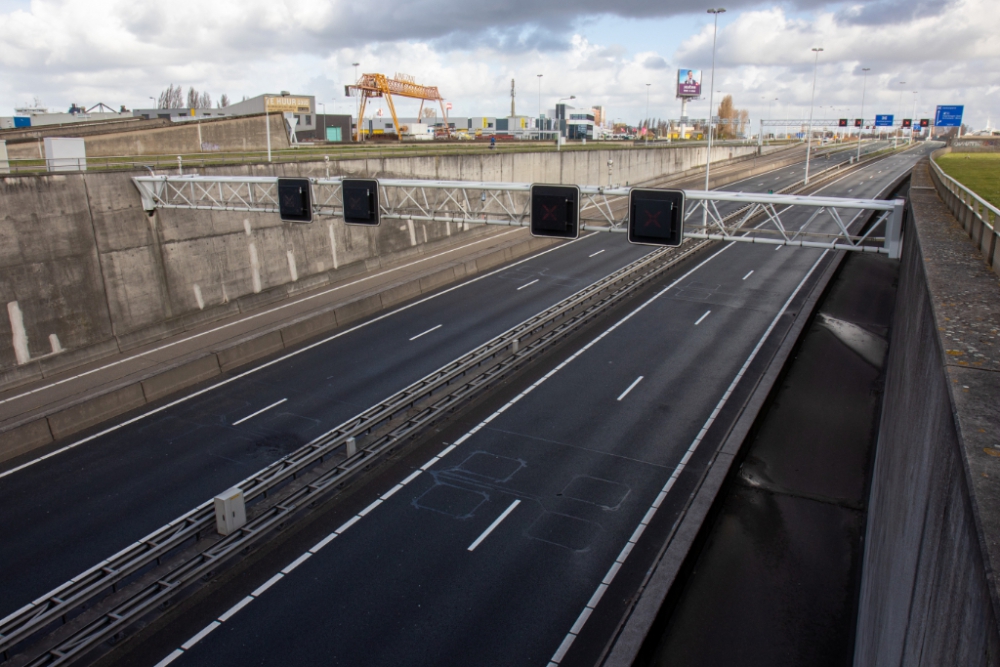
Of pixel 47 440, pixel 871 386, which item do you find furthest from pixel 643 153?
pixel 47 440

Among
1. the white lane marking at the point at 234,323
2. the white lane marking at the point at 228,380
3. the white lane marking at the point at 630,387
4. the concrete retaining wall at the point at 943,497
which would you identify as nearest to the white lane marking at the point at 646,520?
the white lane marking at the point at 630,387

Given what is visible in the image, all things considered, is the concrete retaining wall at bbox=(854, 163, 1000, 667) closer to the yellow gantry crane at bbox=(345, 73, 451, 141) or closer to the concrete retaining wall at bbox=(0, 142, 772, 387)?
the concrete retaining wall at bbox=(0, 142, 772, 387)

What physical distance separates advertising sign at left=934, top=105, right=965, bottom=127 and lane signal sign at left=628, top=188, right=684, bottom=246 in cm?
10044

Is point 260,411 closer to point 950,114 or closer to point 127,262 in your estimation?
point 127,262

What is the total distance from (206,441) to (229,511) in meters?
6.17

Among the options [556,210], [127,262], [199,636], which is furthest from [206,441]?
[127,262]

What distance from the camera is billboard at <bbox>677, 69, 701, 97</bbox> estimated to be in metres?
95.1

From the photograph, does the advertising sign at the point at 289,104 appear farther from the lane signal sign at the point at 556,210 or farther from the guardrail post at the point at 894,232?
the guardrail post at the point at 894,232

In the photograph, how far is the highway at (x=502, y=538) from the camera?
11.6 m

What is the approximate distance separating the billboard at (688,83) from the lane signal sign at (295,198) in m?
81.6

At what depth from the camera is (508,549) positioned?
14023 mm

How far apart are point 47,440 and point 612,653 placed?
1699cm

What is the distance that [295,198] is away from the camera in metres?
23.2

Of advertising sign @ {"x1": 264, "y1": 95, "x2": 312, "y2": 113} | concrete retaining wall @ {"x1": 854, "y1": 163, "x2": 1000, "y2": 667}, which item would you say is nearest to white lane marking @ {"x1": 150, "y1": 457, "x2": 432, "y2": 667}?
concrete retaining wall @ {"x1": 854, "y1": 163, "x2": 1000, "y2": 667}
